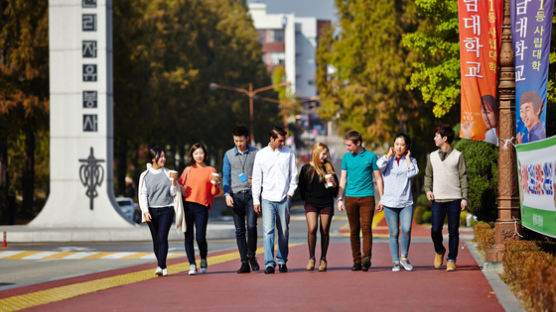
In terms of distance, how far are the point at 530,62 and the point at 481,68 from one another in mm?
1057

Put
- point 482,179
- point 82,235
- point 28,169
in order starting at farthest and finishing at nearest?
point 28,169 → point 82,235 → point 482,179

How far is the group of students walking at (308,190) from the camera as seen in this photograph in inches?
576

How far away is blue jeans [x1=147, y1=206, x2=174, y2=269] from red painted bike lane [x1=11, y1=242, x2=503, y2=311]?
0.41m

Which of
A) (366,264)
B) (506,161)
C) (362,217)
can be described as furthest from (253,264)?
(506,161)

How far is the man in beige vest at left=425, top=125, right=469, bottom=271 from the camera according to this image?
1459cm

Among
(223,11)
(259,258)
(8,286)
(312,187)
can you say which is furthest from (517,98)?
(223,11)

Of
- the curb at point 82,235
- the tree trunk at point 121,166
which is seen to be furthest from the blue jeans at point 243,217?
the tree trunk at point 121,166

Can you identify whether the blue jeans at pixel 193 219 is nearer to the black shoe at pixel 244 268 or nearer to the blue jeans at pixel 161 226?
the blue jeans at pixel 161 226

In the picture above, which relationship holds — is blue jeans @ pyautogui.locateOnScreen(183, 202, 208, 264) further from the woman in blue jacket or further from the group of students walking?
the woman in blue jacket

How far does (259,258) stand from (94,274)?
363 centimetres

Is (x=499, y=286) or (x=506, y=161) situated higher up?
(x=506, y=161)

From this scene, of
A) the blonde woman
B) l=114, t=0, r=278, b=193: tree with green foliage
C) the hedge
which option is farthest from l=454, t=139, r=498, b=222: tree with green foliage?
A: l=114, t=0, r=278, b=193: tree with green foliage

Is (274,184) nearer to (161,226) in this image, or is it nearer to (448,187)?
(161,226)

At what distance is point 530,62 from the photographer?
14.6 m
